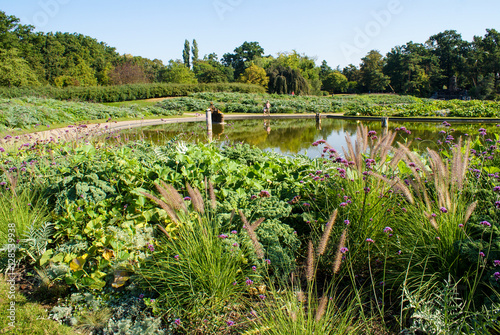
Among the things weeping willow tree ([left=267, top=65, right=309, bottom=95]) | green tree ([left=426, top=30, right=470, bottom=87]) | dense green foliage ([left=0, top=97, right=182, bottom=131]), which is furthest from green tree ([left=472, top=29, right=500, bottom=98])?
dense green foliage ([left=0, top=97, right=182, bottom=131])

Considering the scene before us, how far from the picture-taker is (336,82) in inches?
2360

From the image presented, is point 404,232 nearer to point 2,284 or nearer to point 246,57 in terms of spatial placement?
point 2,284

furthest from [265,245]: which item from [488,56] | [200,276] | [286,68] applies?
[488,56]

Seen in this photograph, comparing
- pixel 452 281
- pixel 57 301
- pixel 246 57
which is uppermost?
pixel 246 57

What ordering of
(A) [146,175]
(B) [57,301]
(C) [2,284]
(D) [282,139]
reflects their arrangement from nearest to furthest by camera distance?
(B) [57,301]
(C) [2,284]
(A) [146,175]
(D) [282,139]

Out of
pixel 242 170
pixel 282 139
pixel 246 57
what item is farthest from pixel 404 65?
pixel 242 170

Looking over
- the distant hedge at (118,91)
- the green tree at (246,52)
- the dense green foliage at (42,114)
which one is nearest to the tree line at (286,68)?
the distant hedge at (118,91)

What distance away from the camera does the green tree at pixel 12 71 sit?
94.8 feet

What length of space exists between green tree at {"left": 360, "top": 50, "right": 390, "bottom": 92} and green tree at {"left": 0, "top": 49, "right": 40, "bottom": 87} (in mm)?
49024

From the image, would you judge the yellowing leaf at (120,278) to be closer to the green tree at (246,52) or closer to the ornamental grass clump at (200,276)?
the ornamental grass clump at (200,276)

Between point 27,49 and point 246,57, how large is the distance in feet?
161

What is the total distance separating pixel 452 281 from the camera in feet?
6.41

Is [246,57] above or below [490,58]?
above

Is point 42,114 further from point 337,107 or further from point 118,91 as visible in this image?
point 337,107
